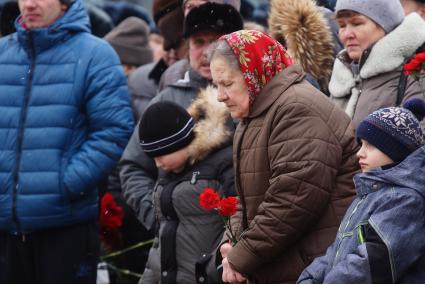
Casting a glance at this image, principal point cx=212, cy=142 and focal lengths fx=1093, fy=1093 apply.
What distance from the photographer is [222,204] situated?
5191mm

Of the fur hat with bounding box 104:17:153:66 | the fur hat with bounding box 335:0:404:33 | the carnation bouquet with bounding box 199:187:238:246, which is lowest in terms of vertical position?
the fur hat with bounding box 104:17:153:66

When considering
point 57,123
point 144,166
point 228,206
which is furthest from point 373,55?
point 57,123

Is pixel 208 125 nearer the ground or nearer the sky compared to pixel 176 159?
nearer the sky

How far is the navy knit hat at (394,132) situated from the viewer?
4.48 m

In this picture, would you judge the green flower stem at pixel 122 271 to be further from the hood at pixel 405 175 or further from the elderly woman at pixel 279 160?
the hood at pixel 405 175

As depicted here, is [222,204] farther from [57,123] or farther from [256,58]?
[57,123]

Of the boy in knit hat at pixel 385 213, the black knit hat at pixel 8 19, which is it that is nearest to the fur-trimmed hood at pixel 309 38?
the boy in knit hat at pixel 385 213

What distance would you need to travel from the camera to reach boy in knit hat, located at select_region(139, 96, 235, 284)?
5914mm

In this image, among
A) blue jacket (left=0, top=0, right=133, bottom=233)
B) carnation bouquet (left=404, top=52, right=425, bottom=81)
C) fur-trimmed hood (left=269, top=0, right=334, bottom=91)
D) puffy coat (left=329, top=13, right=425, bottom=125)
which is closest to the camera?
carnation bouquet (left=404, top=52, right=425, bottom=81)

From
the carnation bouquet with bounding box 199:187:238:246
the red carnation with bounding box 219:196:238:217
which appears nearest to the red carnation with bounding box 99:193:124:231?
the carnation bouquet with bounding box 199:187:238:246

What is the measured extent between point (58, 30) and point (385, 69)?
233 centimetres

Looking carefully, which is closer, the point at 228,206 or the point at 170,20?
the point at 228,206

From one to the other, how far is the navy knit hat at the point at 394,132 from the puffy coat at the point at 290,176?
0.42m

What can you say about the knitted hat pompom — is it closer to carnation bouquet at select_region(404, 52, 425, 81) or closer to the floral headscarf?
carnation bouquet at select_region(404, 52, 425, 81)
